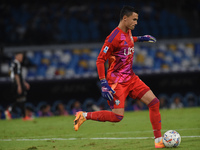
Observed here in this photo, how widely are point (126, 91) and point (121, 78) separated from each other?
255 mm

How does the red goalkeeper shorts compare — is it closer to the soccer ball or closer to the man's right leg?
the man's right leg

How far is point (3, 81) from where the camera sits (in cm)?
1652

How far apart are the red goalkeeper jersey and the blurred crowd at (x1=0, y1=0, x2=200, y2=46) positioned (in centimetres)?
1274

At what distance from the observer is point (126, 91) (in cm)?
737

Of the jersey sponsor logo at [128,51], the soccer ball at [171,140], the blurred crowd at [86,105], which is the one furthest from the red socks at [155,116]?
the blurred crowd at [86,105]

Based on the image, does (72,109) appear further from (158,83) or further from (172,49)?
(172,49)

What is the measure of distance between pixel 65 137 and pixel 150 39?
289 cm

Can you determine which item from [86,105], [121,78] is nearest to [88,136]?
[121,78]

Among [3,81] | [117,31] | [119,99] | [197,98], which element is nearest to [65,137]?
[119,99]

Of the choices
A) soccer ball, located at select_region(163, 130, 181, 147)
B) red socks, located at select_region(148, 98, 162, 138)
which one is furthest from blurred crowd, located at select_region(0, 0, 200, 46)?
soccer ball, located at select_region(163, 130, 181, 147)

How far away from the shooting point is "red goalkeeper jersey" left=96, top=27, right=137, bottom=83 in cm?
713

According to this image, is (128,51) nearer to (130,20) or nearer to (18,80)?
(130,20)

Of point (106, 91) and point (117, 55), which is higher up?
point (117, 55)

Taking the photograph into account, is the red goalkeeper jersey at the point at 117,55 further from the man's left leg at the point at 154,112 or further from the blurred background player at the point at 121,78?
the man's left leg at the point at 154,112
